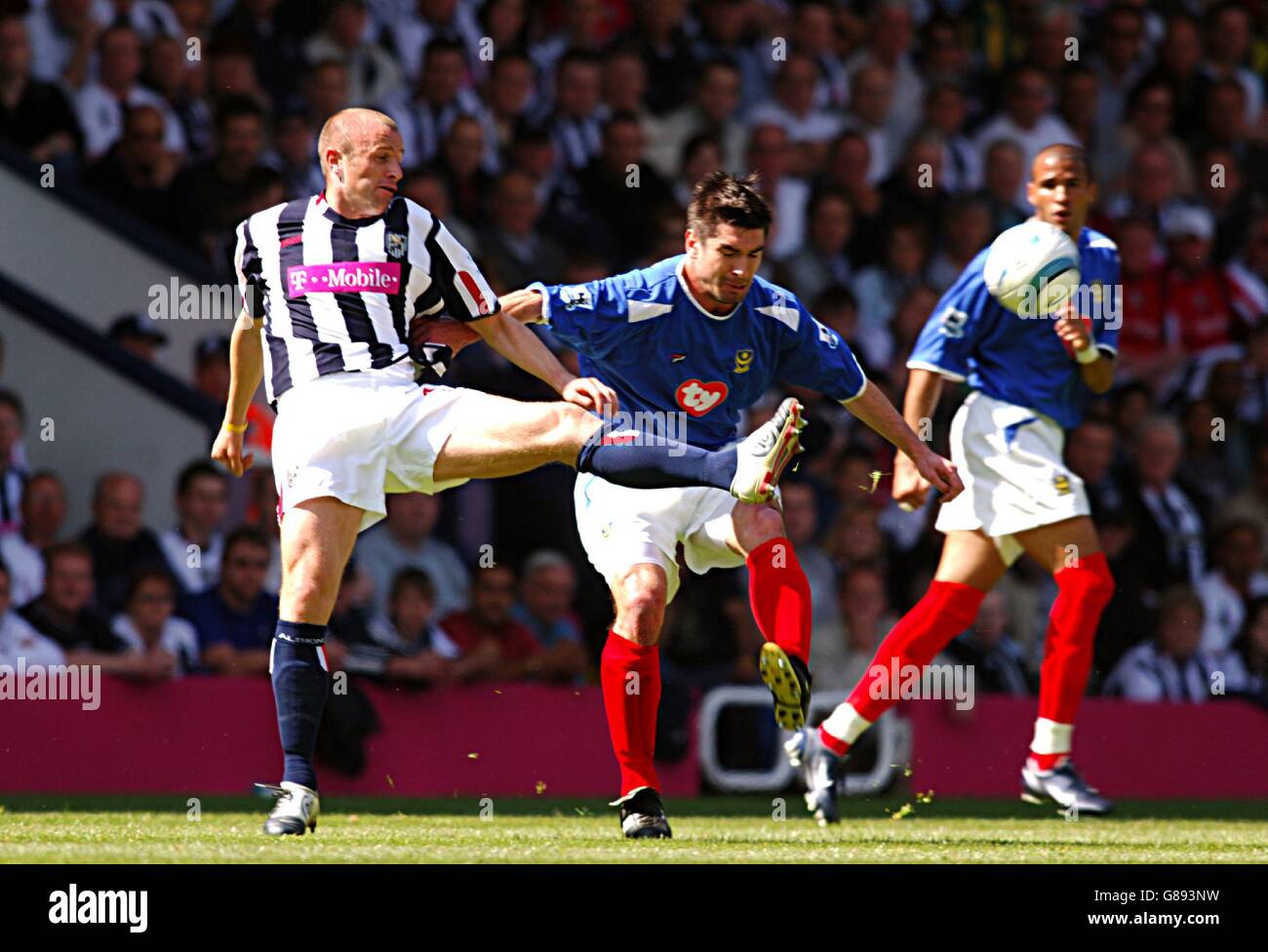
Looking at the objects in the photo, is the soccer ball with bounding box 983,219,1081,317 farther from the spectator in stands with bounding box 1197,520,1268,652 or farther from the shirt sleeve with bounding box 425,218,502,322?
the spectator in stands with bounding box 1197,520,1268,652

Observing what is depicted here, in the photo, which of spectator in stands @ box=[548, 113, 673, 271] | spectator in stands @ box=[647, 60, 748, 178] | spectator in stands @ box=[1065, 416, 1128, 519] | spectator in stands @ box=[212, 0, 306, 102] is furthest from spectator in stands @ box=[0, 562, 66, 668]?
spectator in stands @ box=[1065, 416, 1128, 519]

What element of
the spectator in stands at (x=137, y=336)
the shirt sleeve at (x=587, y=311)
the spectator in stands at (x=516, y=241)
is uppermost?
the spectator in stands at (x=516, y=241)

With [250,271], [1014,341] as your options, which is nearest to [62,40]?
[250,271]

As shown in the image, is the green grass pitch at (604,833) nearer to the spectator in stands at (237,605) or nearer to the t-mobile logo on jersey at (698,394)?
the spectator in stands at (237,605)

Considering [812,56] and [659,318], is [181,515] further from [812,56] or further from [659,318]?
[812,56]

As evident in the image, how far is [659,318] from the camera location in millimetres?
6234

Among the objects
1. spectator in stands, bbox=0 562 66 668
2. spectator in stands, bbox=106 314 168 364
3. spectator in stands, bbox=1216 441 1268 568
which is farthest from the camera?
spectator in stands, bbox=1216 441 1268 568

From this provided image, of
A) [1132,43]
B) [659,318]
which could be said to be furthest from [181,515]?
[1132,43]

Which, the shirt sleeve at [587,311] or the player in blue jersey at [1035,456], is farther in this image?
the player in blue jersey at [1035,456]

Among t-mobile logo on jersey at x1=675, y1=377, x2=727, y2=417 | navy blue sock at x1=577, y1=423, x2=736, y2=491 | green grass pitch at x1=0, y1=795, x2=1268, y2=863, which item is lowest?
green grass pitch at x1=0, y1=795, x2=1268, y2=863

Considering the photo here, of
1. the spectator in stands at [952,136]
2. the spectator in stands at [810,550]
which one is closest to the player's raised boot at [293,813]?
the spectator in stands at [810,550]

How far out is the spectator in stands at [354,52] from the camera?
10.9 metres

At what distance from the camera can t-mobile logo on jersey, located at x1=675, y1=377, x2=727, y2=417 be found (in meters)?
6.29

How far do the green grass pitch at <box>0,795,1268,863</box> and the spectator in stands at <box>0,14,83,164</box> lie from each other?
3580mm
